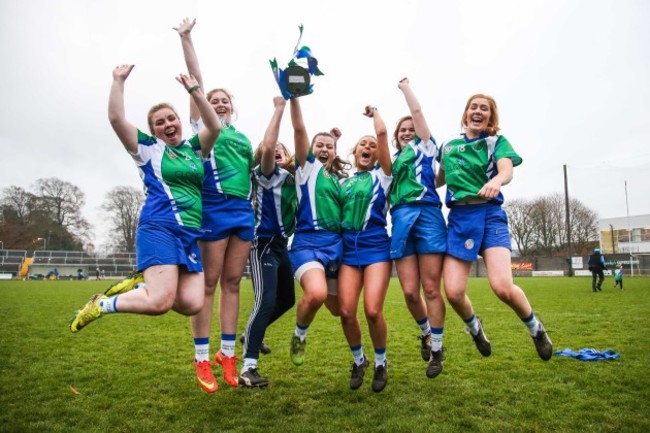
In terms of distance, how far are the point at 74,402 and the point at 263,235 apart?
2.67 meters

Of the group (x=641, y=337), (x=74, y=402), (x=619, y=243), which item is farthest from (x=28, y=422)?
(x=619, y=243)

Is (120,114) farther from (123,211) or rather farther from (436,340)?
(123,211)

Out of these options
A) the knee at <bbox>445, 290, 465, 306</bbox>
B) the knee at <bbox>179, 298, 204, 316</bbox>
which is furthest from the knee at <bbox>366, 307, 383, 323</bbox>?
the knee at <bbox>179, 298, 204, 316</bbox>

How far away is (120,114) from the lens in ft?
14.0

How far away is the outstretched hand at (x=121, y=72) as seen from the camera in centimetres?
431

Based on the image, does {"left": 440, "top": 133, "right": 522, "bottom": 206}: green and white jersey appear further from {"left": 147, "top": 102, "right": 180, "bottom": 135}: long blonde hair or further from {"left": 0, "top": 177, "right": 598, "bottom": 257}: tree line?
{"left": 0, "top": 177, "right": 598, "bottom": 257}: tree line

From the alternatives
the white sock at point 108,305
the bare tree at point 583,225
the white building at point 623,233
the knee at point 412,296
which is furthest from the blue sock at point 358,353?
the bare tree at point 583,225

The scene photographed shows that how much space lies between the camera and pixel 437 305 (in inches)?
202

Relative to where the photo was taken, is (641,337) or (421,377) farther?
(641,337)

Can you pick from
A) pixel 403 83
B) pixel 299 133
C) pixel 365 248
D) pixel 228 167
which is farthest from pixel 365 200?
pixel 228 167

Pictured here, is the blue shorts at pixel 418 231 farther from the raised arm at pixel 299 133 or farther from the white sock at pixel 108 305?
the white sock at pixel 108 305

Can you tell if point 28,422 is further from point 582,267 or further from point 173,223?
point 582,267

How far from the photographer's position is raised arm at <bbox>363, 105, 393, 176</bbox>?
5.24 metres

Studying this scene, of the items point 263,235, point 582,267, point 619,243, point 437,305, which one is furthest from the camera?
point 619,243
